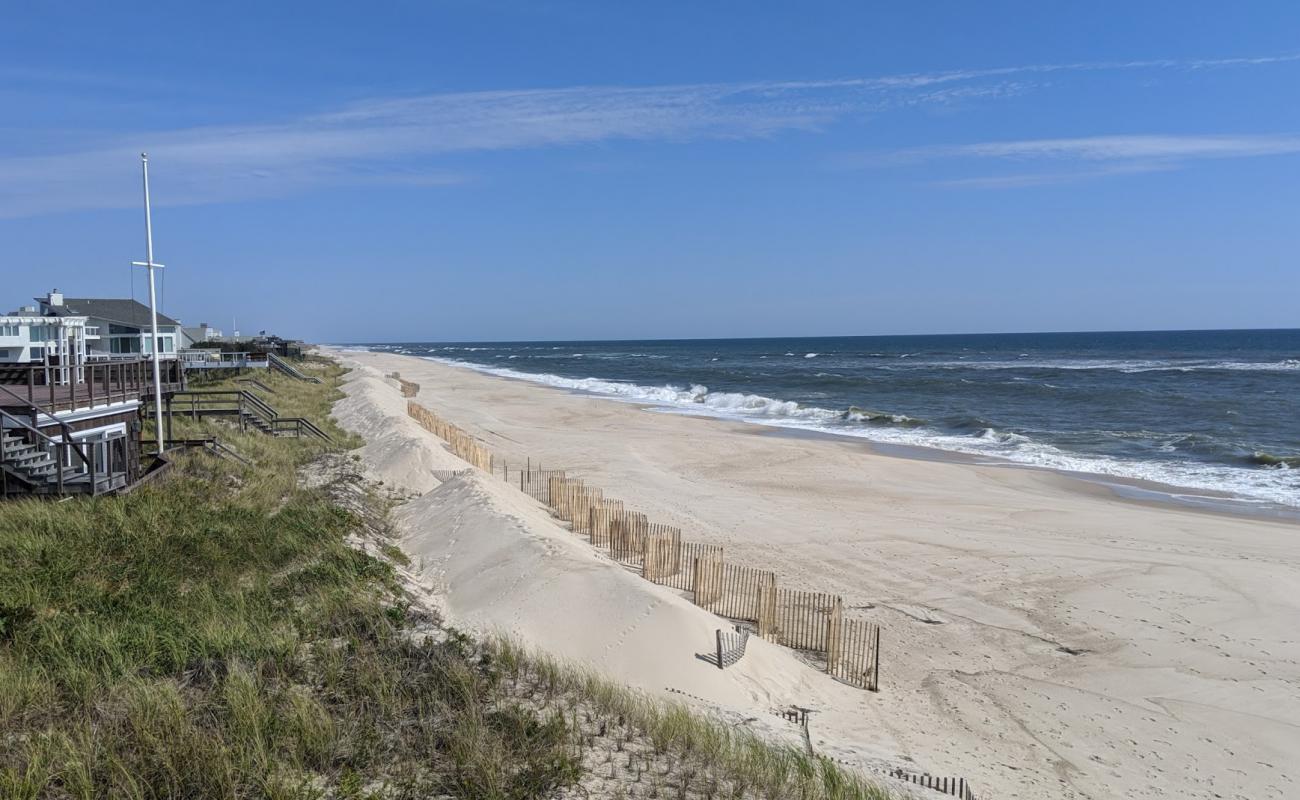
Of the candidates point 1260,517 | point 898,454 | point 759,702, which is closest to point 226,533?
point 759,702

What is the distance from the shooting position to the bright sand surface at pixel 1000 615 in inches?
369

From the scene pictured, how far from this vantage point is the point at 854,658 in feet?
37.5

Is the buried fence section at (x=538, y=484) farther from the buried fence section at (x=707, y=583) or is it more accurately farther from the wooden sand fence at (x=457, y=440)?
the buried fence section at (x=707, y=583)

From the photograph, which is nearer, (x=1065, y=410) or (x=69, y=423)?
(x=69, y=423)

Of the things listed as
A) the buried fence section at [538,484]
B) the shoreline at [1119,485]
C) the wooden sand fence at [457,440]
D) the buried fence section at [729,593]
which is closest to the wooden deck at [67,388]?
the wooden sand fence at [457,440]

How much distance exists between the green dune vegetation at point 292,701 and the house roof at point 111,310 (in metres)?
42.0

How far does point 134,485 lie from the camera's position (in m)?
14.9

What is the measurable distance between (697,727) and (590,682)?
1.27 metres

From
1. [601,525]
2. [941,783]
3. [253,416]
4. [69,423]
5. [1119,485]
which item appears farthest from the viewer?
[253,416]

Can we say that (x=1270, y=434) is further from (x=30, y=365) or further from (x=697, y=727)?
(x=30, y=365)

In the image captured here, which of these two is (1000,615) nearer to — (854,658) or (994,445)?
(854,658)

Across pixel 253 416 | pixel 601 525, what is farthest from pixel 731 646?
pixel 253 416

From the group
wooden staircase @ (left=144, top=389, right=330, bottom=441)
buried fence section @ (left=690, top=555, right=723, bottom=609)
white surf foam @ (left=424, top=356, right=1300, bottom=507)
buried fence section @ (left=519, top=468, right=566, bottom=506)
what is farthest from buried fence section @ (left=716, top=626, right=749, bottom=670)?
white surf foam @ (left=424, top=356, right=1300, bottom=507)

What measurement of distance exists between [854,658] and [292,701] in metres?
7.32
